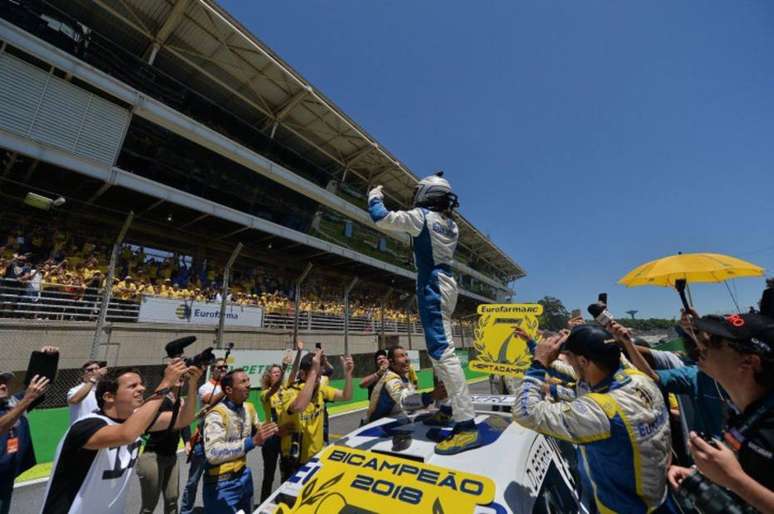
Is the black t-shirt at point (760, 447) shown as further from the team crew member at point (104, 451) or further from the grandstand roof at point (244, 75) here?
the grandstand roof at point (244, 75)

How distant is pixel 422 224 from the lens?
2602 mm

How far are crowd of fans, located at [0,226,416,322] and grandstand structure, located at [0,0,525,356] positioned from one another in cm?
50

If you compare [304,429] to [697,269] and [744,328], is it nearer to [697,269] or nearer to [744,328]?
[744,328]

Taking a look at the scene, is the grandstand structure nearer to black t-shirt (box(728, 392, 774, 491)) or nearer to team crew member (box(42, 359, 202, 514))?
team crew member (box(42, 359, 202, 514))

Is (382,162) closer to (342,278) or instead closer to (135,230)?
(342,278)

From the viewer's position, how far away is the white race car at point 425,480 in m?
1.39

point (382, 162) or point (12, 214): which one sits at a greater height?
point (382, 162)

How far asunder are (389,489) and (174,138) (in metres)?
14.7

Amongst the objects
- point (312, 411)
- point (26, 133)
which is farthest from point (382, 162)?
point (312, 411)

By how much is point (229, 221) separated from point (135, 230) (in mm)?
3319

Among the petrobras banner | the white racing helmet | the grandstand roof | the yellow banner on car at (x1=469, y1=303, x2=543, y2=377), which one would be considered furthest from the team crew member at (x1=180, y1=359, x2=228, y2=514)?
the grandstand roof

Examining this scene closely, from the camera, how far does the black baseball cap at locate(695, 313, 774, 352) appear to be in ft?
4.39

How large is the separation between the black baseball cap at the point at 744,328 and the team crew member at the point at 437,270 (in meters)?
1.29

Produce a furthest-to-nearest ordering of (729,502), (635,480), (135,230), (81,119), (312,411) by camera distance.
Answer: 1. (135,230)
2. (81,119)
3. (312,411)
4. (635,480)
5. (729,502)
